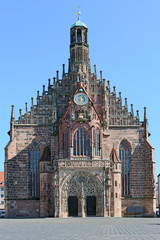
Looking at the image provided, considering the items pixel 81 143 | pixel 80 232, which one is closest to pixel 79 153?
pixel 81 143

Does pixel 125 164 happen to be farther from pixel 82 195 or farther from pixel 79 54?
pixel 79 54

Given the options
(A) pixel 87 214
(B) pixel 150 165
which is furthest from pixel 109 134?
(A) pixel 87 214

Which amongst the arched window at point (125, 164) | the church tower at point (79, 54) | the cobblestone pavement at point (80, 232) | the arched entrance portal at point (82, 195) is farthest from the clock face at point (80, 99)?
the cobblestone pavement at point (80, 232)

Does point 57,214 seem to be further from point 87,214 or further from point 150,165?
point 150,165

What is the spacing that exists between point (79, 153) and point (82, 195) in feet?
20.0

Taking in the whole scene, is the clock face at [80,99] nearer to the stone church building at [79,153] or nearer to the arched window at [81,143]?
the stone church building at [79,153]

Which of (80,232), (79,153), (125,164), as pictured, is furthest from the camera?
(125,164)

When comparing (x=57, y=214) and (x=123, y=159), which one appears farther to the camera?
(x=123, y=159)

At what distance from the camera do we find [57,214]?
65250 millimetres

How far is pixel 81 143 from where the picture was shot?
68750 mm

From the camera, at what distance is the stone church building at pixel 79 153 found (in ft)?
219

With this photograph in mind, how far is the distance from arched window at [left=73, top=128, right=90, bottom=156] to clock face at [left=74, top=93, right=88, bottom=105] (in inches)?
162

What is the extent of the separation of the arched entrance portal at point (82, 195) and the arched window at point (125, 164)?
21.5ft

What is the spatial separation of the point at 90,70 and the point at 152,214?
24.7 meters
